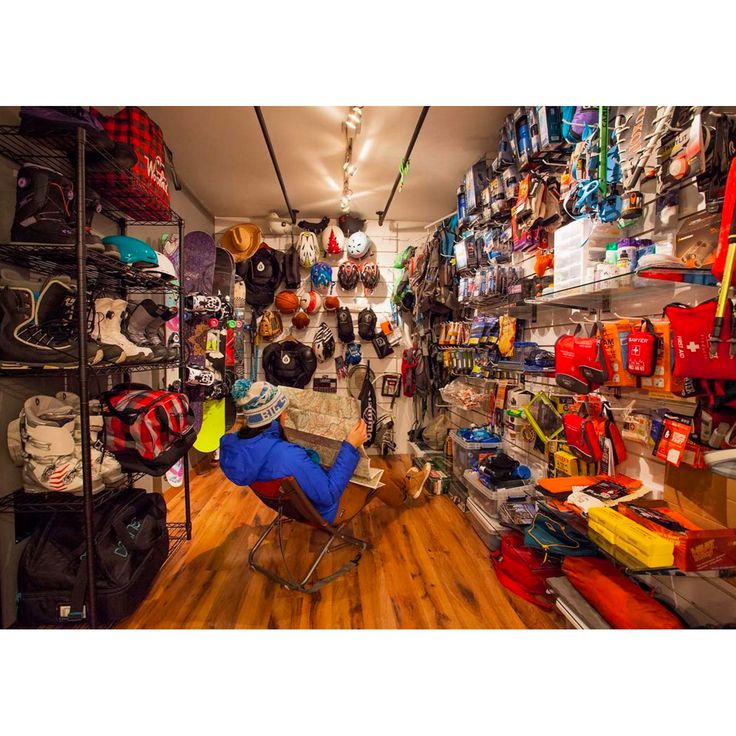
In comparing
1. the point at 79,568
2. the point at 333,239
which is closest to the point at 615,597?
the point at 79,568

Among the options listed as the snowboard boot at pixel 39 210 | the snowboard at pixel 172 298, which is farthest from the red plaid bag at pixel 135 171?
the snowboard at pixel 172 298

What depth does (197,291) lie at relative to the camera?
3305mm

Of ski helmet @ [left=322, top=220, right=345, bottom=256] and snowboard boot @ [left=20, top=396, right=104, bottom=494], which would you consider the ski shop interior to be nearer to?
snowboard boot @ [left=20, top=396, right=104, bottom=494]

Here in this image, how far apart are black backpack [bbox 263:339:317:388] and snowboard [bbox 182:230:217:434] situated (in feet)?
3.65

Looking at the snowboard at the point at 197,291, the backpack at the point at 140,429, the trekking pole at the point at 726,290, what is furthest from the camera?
the snowboard at the point at 197,291

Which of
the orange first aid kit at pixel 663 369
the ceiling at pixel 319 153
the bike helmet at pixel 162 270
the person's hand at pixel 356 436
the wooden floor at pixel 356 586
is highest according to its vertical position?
the ceiling at pixel 319 153

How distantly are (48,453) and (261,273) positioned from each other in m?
3.05

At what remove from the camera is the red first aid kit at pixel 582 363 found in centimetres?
164

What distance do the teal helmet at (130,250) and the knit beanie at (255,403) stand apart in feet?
2.87

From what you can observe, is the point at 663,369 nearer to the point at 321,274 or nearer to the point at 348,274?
the point at 348,274

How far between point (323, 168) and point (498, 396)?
2704mm

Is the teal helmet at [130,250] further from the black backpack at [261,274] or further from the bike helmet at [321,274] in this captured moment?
the bike helmet at [321,274]

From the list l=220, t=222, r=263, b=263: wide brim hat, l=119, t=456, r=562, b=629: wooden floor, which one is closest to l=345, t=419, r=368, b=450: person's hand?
A: l=119, t=456, r=562, b=629: wooden floor
